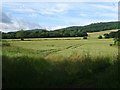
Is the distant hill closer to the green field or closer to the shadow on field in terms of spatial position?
the green field

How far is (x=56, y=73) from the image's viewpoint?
10172 mm

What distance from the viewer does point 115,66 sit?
10898 millimetres

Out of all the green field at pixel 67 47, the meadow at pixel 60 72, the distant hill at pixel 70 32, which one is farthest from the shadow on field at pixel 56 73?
the distant hill at pixel 70 32

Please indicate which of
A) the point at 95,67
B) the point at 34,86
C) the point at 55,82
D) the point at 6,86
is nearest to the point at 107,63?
the point at 95,67

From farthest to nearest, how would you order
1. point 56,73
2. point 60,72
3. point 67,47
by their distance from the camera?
1. point 67,47
2. point 60,72
3. point 56,73

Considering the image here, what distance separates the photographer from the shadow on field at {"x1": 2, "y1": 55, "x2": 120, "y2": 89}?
9641 mm

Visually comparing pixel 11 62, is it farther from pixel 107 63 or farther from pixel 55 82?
pixel 107 63

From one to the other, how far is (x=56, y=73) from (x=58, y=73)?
0.07 meters

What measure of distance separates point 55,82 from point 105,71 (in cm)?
207

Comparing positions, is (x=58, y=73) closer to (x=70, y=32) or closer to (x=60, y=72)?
(x=60, y=72)

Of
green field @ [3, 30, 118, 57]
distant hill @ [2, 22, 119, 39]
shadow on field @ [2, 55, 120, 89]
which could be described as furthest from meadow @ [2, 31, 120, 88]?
distant hill @ [2, 22, 119, 39]

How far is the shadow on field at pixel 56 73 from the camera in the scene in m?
9.64

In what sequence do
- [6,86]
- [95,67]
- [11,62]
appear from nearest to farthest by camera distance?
[6,86] < [11,62] < [95,67]

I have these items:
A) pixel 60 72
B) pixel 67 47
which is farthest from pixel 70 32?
pixel 60 72
